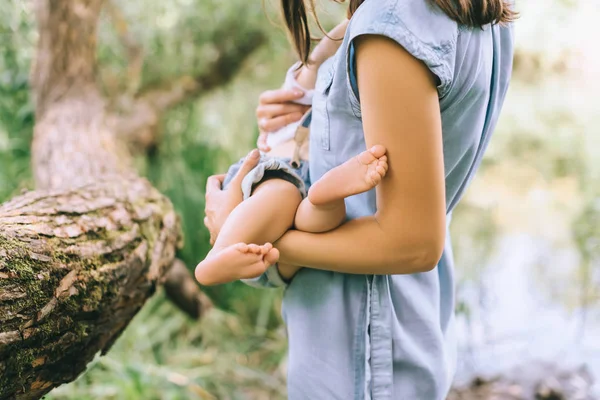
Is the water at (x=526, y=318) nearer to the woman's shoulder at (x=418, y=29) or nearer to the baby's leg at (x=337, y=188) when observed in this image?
the baby's leg at (x=337, y=188)

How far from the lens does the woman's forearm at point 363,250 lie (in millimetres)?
741

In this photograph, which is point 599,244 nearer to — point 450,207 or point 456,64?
point 450,207

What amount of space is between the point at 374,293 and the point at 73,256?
0.53 meters

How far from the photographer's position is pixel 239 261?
2.53 feet

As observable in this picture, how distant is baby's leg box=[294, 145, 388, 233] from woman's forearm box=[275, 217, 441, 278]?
2 cm

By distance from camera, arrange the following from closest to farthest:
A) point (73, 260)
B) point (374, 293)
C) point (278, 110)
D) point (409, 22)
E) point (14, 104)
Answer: point (409, 22) < point (374, 293) < point (73, 260) < point (278, 110) < point (14, 104)

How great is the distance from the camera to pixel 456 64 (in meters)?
0.69

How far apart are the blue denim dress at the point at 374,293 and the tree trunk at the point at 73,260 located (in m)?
0.32

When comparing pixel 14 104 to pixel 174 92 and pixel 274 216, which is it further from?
pixel 274 216

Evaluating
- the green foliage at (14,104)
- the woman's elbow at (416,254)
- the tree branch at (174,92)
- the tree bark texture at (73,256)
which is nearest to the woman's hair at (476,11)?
the woman's elbow at (416,254)

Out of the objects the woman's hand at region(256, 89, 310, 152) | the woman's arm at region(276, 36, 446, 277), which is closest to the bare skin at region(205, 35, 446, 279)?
the woman's arm at region(276, 36, 446, 277)

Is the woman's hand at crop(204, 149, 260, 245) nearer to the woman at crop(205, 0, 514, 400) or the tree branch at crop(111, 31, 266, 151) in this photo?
the woman at crop(205, 0, 514, 400)

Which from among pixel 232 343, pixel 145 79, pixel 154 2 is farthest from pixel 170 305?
pixel 154 2

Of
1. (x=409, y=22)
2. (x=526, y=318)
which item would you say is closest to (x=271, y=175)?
(x=409, y=22)
